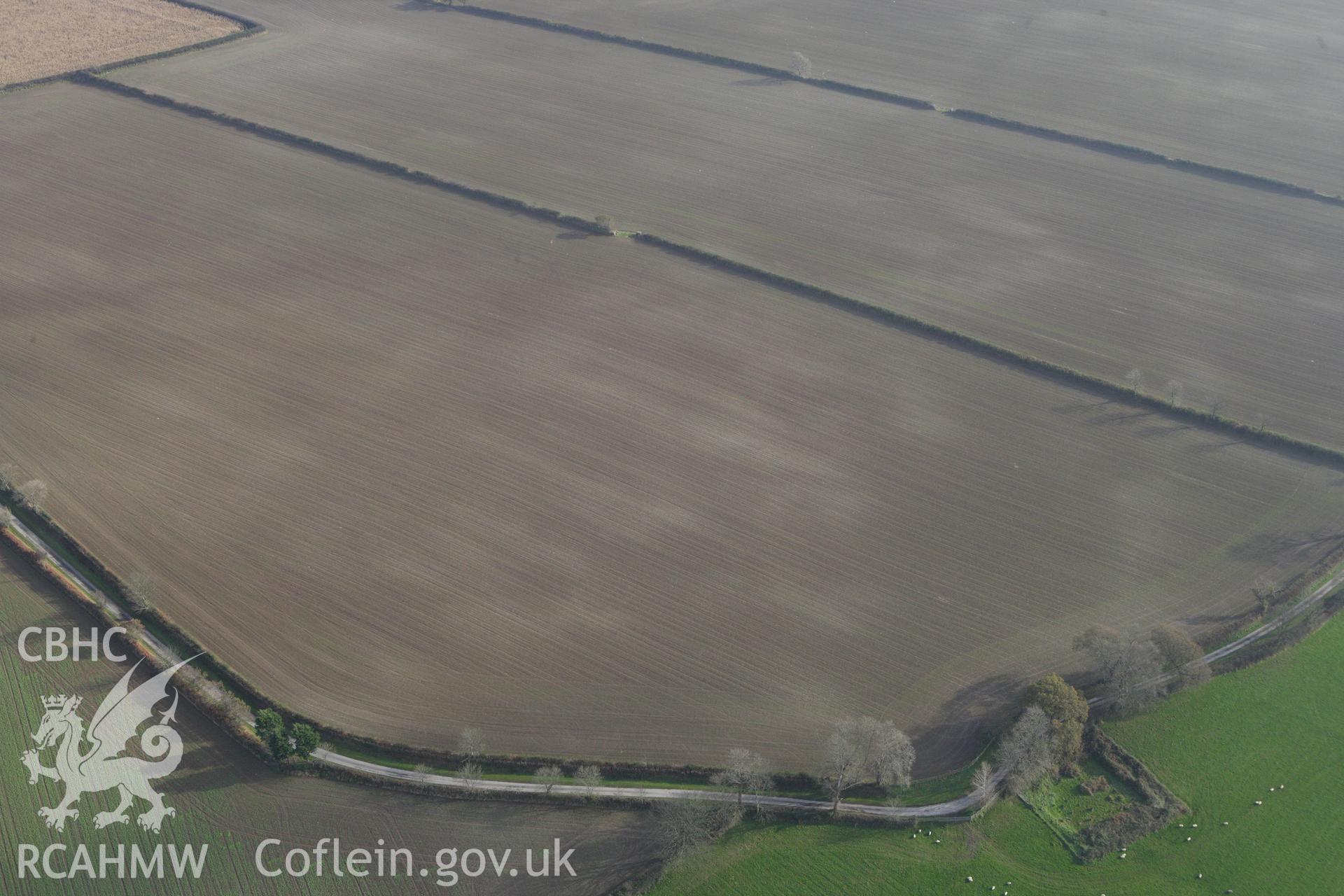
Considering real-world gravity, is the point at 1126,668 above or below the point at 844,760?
above

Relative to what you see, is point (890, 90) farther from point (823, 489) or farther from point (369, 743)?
point (369, 743)

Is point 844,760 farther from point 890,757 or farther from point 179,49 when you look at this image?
point 179,49

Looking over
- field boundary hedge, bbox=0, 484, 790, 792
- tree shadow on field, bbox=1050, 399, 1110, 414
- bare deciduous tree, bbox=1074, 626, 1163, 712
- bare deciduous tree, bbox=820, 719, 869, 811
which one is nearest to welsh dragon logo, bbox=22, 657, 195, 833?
field boundary hedge, bbox=0, 484, 790, 792

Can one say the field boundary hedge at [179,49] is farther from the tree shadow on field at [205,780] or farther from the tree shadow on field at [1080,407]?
the tree shadow on field at [1080,407]

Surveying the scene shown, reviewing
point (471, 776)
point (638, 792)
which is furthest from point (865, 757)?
point (471, 776)

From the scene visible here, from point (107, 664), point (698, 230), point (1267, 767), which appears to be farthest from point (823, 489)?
point (107, 664)

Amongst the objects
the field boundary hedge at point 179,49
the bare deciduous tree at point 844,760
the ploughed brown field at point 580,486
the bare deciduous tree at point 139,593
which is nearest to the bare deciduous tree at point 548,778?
the ploughed brown field at point 580,486
